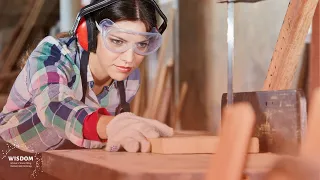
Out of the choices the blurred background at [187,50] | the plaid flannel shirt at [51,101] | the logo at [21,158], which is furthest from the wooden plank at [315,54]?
the logo at [21,158]

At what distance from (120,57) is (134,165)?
0.40 metres

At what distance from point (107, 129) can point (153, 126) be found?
81 mm

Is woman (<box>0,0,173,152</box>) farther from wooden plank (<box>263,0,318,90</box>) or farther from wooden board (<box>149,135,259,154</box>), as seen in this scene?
wooden plank (<box>263,0,318,90</box>)

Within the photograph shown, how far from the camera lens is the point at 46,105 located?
979 mm

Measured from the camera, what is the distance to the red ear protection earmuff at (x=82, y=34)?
1023mm

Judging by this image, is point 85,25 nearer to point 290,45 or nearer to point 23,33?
point 23,33

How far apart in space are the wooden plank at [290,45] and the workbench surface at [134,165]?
26 cm

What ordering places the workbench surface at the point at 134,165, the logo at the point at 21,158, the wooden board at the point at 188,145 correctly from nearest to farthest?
1. the workbench surface at the point at 134,165
2. the wooden board at the point at 188,145
3. the logo at the point at 21,158

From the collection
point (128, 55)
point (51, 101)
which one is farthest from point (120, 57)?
point (51, 101)

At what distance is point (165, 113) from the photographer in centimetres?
117

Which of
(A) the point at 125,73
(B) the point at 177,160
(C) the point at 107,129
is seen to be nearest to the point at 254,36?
(A) the point at 125,73

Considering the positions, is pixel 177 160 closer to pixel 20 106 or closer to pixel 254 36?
pixel 20 106

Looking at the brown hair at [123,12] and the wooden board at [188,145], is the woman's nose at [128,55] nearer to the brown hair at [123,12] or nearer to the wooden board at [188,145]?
the brown hair at [123,12]

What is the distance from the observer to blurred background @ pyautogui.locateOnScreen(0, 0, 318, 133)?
1066mm
